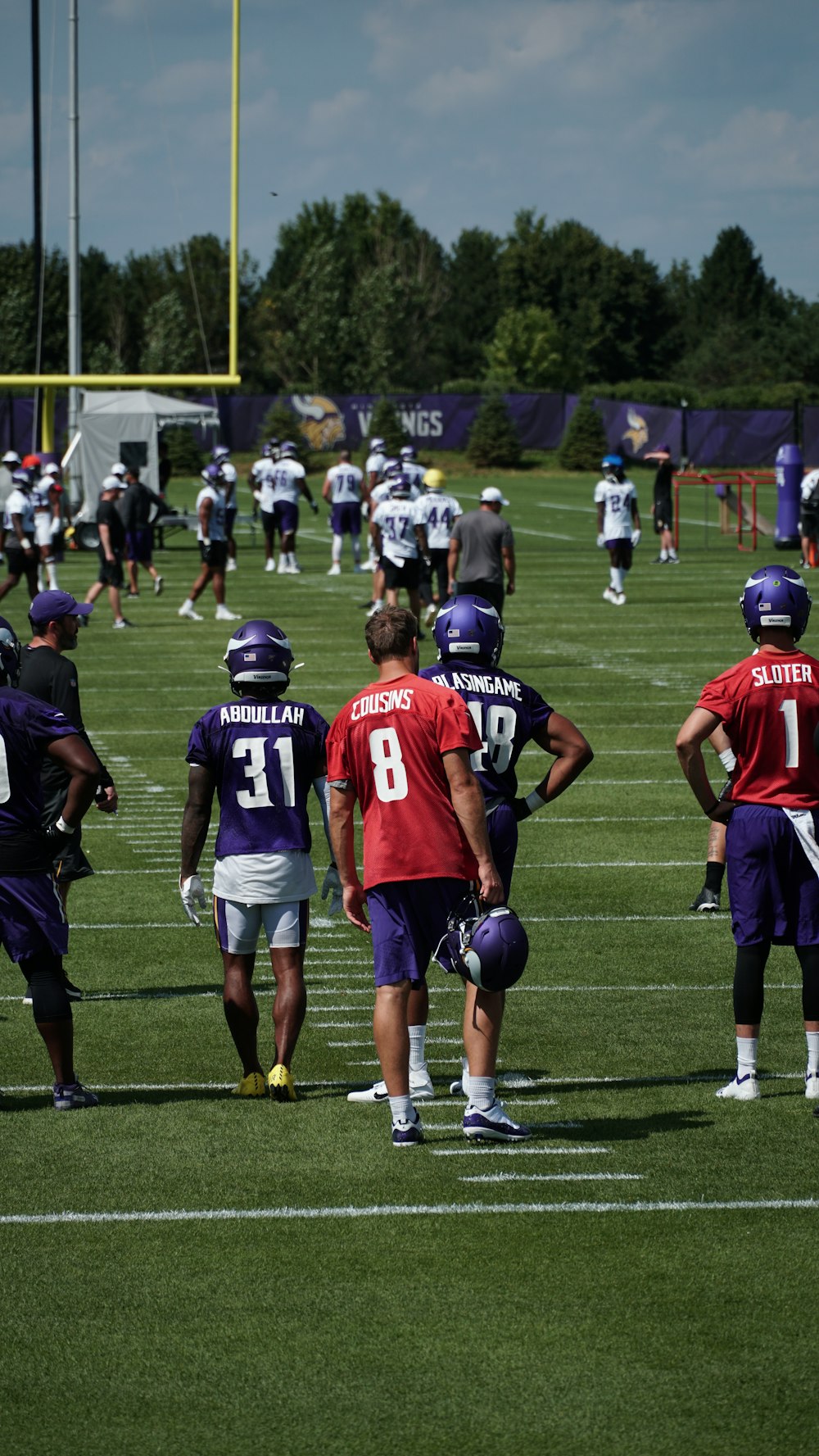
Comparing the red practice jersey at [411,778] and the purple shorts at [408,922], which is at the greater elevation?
the red practice jersey at [411,778]

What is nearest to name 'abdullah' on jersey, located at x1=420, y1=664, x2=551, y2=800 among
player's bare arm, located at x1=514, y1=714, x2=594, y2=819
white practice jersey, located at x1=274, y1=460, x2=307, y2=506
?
player's bare arm, located at x1=514, y1=714, x2=594, y2=819

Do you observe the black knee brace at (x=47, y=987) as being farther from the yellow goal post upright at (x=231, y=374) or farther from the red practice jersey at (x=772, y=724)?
the yellow goal post upright at (x=231, y=374)

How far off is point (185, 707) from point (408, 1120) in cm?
1174

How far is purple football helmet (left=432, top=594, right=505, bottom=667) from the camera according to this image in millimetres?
6980

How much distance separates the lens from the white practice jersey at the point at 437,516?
22875mm

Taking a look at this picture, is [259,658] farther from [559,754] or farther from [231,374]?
[231,374]

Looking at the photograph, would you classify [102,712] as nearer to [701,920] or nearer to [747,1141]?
[701,920]

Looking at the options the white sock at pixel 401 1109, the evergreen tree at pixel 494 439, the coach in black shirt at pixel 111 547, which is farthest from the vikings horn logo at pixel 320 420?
the white sock at pixel 401 1109

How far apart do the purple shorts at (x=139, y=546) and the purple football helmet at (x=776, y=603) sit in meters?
20.1

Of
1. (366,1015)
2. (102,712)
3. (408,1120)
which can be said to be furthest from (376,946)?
(102,712)

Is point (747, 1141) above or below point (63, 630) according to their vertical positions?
below

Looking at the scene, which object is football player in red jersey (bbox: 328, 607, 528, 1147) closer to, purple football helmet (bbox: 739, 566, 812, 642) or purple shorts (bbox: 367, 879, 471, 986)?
purple shorts (bbox: 367, 879, 471, 986)

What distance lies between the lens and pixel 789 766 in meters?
7.02

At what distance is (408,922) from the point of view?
648 centimetres
